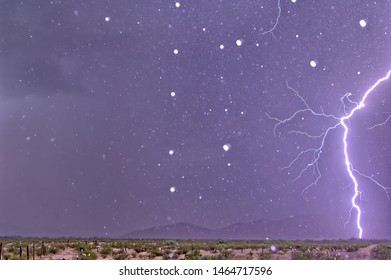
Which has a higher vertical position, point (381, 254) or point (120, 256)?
point (120, 256)

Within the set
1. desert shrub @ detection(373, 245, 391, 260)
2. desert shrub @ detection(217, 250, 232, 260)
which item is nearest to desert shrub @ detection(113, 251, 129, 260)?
desert shrub @ detection(217, 250, 232, 260)

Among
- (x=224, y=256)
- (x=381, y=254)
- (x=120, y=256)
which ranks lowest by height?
A: (x=381, y=254)

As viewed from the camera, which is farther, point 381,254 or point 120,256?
point 120,256

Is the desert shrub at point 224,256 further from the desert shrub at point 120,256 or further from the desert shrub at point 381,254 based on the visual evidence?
the desert shrub at point 381,254

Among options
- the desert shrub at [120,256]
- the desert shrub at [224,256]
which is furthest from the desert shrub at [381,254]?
the desert shrub at [120,256]

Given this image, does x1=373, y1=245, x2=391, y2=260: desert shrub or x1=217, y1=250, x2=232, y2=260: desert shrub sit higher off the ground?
x1=217, y1=250, x2=232, y2=260: desert shrub

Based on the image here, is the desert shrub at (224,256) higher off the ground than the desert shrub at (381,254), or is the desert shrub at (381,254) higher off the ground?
the desert shrub at (224,256)

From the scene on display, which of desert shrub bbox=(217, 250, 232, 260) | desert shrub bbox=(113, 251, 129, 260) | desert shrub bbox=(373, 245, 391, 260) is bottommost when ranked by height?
desert shrub bbox=(373, 245, 391, 260)

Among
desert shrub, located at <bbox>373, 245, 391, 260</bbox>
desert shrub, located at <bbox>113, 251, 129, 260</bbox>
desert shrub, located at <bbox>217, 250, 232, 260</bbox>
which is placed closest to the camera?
desert shrub, located at <bbox>217, 250, 232, 260</bbox>

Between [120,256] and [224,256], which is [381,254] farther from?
[120,256]

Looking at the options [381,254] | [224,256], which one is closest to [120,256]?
[224,256]

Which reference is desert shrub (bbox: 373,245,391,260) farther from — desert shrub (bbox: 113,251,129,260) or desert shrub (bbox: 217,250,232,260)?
desert shrub (bbox: 113,251,129,260)
